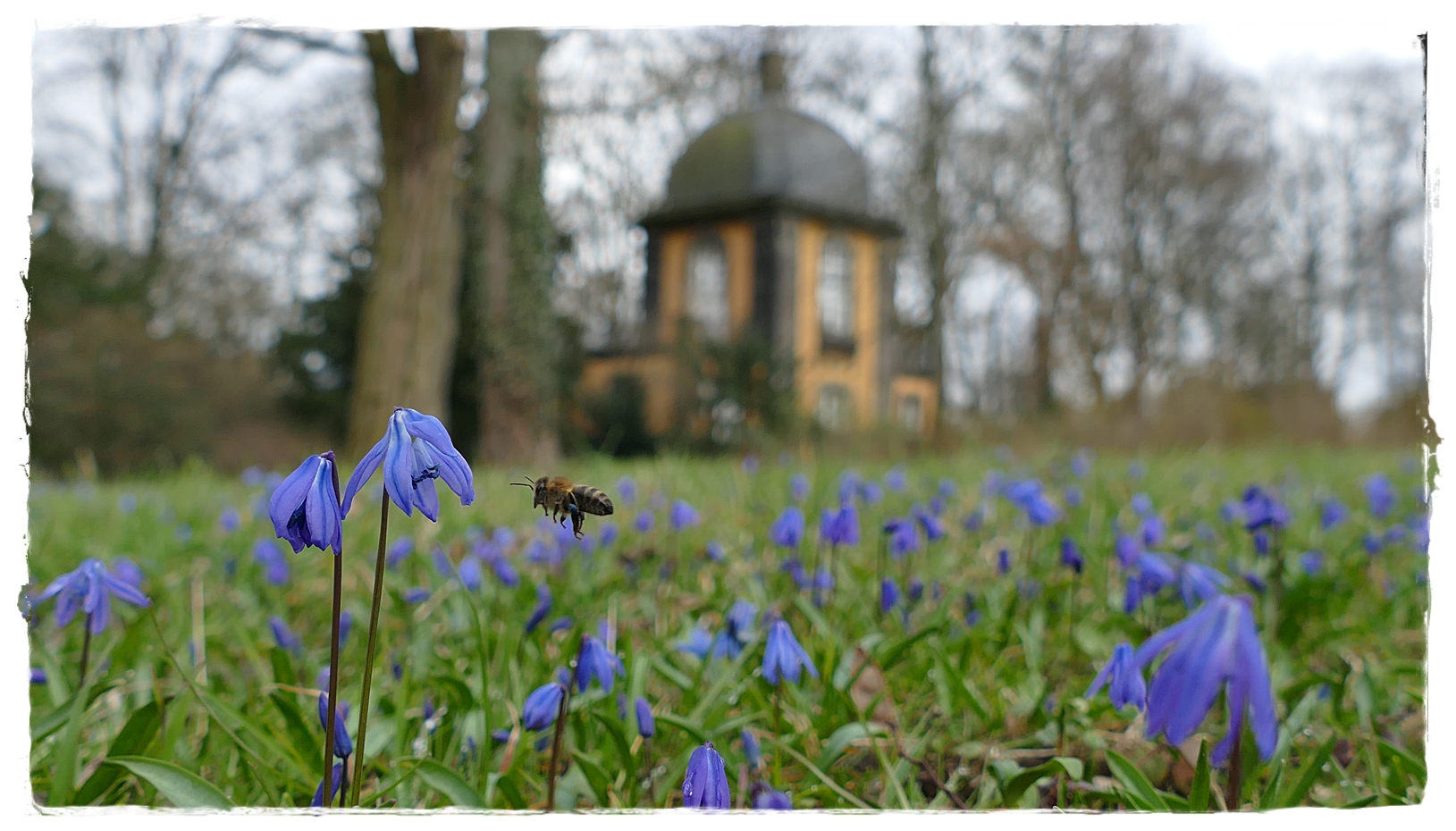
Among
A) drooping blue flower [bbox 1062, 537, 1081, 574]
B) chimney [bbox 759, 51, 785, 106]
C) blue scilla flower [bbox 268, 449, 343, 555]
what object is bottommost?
drooping blue flower [bbox 1062, 537, 1081, 574]

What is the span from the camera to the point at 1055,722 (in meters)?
1.68

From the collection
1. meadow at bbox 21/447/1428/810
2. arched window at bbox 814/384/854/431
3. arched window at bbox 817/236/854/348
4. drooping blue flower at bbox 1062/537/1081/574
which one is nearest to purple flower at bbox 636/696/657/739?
meadow at bbox 21/447/1428/810

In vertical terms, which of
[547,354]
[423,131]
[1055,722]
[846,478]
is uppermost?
[423,131]

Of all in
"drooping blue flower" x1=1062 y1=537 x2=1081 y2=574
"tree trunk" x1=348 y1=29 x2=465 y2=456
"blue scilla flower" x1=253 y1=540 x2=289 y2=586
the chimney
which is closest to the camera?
"drooping blue flower" x1=1062 y1=537 x2=1081 y2=574

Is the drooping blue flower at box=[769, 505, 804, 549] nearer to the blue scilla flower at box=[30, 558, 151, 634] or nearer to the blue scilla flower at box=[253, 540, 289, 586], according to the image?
the blue scilla flower at box=[30, 558, 151, 634]

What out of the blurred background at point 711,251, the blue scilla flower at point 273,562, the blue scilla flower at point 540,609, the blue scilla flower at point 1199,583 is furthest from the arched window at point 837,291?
the blue scilla flower at point 1199,583

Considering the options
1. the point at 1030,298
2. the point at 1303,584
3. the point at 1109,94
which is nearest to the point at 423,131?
the point at 1303,584

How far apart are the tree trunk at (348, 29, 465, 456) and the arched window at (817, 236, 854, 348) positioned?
11.3 metres

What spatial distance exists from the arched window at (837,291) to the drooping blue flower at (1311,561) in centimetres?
1551

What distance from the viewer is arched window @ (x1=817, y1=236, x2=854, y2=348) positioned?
1853 centimetres

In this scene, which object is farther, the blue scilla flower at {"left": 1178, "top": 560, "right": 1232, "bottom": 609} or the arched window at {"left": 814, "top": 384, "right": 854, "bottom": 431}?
the arched window at {"left": 814, "top": 384, "right": 854, "bottom": 431}

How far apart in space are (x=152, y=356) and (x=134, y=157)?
584cm

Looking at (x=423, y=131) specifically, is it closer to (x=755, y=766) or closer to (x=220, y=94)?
(x=755, y=766)

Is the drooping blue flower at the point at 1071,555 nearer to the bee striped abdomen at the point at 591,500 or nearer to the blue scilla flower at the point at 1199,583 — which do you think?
the blue scilla flower at the point at 1199,583
